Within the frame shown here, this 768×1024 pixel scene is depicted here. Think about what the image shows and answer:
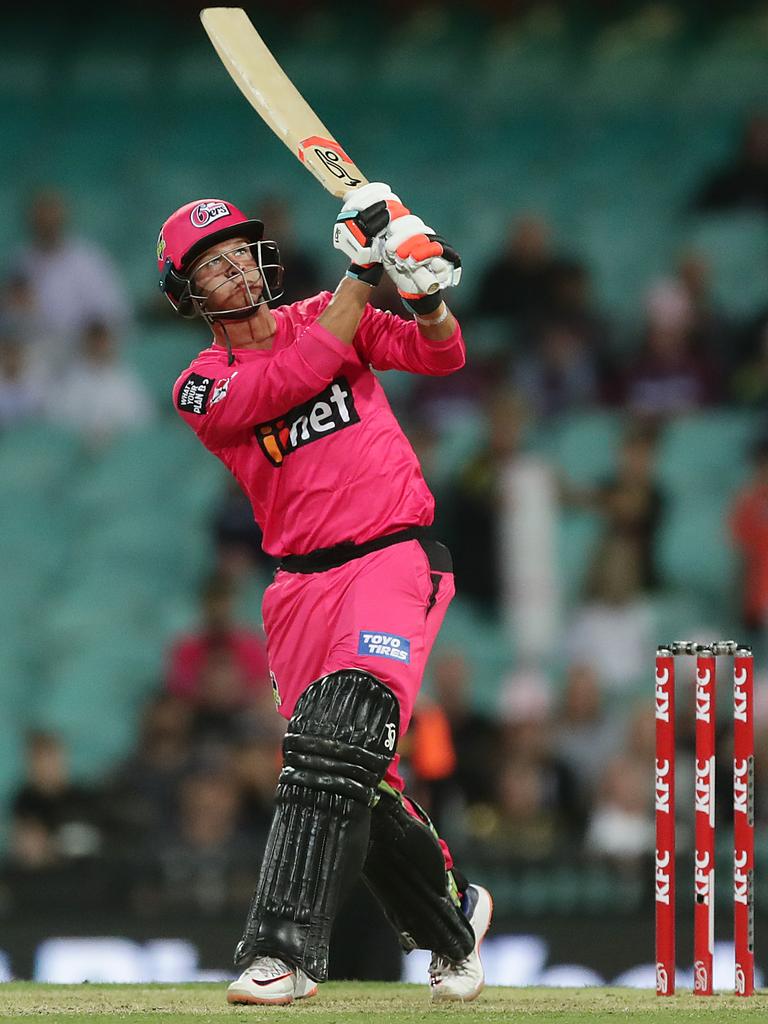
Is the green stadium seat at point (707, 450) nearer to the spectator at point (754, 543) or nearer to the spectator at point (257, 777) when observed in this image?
the spectator at point (754, 543)

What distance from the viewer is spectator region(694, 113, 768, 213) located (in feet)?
33.3

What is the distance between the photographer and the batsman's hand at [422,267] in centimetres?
428

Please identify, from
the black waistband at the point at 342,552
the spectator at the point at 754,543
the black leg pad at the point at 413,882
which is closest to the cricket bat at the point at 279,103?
the black waistband at the point at 342,552

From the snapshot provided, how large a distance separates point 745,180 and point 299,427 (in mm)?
6460

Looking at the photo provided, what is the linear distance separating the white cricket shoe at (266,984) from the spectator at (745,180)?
23.2 ft

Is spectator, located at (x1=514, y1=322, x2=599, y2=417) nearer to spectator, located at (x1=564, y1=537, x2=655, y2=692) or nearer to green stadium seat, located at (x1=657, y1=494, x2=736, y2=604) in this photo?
green stadium seat, located at (x1=657, y1=494, x2=736, y2=604)

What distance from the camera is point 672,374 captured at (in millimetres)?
9594

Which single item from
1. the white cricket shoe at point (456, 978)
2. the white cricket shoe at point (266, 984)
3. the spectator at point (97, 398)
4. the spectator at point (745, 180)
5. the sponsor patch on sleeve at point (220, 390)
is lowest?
the white cricket shoe at point (266, 984)

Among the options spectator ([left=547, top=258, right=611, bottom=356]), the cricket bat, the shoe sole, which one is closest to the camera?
the shoe sole

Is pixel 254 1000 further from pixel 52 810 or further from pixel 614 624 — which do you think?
pixel 614 624

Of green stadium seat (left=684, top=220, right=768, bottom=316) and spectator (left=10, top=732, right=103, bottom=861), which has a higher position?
green stadium seat (left=684, top=220, right=768, bottom=316)

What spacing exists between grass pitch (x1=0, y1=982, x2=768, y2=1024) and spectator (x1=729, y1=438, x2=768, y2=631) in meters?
3.84

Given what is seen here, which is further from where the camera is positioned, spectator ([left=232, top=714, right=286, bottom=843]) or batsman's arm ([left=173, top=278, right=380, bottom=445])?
spectator ([left=232, top=714, right=286, bottom=843])

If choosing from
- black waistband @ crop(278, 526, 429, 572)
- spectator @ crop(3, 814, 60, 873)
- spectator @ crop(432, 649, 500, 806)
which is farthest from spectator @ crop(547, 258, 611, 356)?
black waistband @ crop(278, 526, 429, 572)
